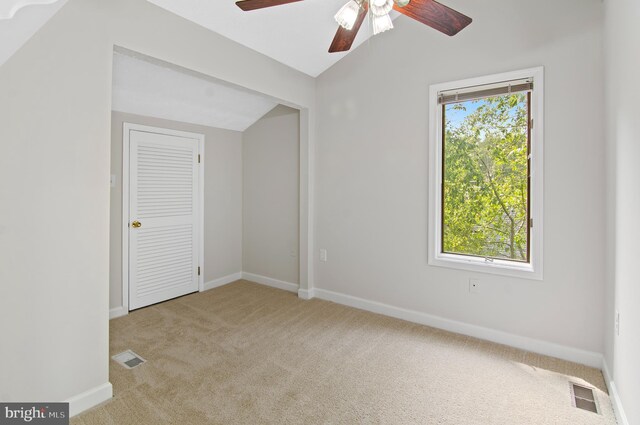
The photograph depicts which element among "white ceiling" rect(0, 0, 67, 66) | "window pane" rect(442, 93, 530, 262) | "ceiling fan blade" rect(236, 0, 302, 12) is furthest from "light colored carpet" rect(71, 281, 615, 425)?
"ceiling fan blade" rect(236, 0, 302, 12)

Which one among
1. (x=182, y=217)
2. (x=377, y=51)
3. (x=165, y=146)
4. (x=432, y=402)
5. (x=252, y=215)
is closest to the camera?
(x=432, y=402)

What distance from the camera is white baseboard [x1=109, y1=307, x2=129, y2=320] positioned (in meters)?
3.23

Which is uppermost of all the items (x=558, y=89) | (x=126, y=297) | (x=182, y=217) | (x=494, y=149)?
(x=558, y=89)

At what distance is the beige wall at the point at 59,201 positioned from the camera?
165 centimetres

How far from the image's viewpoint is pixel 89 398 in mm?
1920

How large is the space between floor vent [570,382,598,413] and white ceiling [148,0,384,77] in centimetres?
328

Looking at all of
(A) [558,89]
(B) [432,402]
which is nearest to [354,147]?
(A) [558,89]

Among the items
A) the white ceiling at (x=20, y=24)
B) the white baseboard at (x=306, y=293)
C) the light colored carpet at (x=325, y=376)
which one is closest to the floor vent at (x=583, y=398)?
the light colored carpet at (x=325, y=376)

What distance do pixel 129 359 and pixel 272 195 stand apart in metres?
2.42

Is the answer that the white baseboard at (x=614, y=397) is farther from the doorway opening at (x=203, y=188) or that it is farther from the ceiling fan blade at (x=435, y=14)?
the doorway opening at (x=203, y=188)

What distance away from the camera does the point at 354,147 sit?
3512 millimetres

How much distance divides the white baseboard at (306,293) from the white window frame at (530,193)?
146 cm

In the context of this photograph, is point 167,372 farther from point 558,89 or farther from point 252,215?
point 558,89

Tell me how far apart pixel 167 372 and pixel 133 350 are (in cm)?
51
